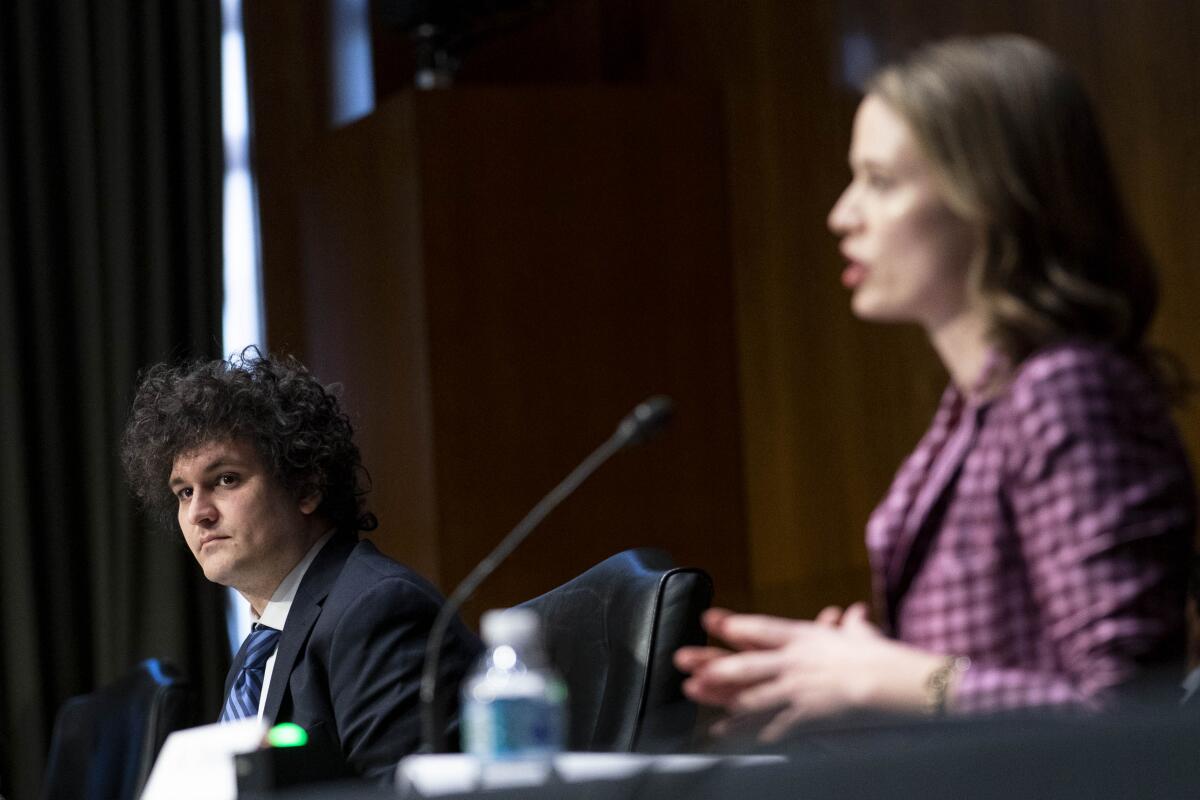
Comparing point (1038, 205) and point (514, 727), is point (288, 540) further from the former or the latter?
point (1038, 205)

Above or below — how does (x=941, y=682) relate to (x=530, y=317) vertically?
below

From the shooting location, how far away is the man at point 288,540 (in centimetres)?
222

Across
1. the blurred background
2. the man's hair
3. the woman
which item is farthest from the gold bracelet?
the blurred background

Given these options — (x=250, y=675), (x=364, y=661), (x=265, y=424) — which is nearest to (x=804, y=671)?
(x=364, y=661)

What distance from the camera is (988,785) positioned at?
3.31 ft

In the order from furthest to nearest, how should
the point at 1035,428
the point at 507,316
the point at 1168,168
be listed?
the point at 507,316 → the point at 1168,168 → the point at 1035,428

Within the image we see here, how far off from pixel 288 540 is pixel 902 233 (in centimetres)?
150

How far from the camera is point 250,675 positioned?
2.51 m

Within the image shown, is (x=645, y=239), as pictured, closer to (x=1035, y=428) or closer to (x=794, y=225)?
(x=794, y=225)

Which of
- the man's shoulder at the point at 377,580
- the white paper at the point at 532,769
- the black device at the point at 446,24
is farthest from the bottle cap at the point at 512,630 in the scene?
the black device at the point at 446,24

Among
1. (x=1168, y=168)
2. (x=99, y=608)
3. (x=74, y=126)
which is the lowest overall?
(x=99, y=608)

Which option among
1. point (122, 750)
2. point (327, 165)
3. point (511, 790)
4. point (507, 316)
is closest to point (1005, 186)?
point (511, 790)

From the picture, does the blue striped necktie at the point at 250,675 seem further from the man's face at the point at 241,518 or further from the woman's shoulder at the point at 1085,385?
the woman's shoulder at the point at 1085,385

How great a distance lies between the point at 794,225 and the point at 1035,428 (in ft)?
10.9
